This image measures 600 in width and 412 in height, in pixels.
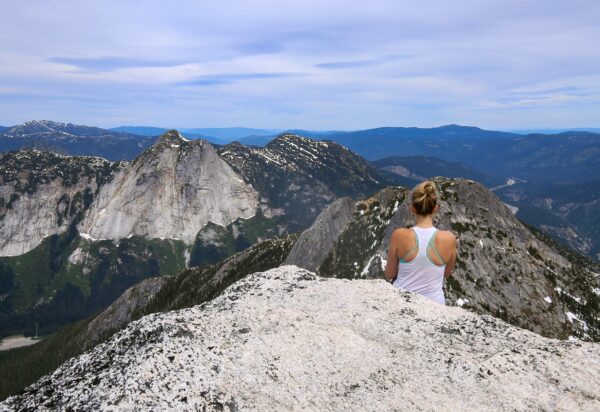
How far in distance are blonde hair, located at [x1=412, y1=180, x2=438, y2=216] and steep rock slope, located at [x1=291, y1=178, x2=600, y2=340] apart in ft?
271

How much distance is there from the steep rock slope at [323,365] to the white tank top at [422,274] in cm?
74

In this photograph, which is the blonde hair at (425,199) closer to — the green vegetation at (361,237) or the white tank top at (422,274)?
the white tank top at (422,274)

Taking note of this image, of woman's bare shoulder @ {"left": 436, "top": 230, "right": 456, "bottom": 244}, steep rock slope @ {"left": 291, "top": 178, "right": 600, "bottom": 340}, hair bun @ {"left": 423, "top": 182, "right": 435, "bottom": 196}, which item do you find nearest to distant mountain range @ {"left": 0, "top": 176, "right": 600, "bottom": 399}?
steep rock slope @ {"left": 291, "top": 178, "right": 600, "bottom": 340}

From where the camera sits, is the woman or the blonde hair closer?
the blonde hair

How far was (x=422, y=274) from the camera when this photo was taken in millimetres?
15133

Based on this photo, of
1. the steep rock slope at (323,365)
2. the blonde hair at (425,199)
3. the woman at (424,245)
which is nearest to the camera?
the steep rock slope at (323,365)

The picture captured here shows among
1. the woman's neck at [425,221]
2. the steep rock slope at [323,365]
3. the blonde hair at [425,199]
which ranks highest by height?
the blonde hair at [425,199]

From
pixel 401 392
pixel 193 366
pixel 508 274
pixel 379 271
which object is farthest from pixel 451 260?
pixel 508 274

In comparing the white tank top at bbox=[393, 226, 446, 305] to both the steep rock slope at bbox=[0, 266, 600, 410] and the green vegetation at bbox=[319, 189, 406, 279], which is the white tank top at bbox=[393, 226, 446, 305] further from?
the green vegetation at bbox=[319, 189, 406, 279]

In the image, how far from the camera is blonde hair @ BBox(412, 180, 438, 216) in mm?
13859

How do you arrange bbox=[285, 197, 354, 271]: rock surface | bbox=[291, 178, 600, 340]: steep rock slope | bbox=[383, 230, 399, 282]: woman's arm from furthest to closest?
1. bbox=[285, 197, 354, 271]: rock surface
2. bbox=[291, 178, 600, 340]: steep rock slope
3. bbox=[383, 230, 399, 282]: woman's arm

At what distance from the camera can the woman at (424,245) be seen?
46.0ft

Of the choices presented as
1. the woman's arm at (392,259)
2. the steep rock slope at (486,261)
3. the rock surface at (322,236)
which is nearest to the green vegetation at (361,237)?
the steep rock slope at (486,261)

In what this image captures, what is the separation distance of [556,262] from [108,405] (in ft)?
450
